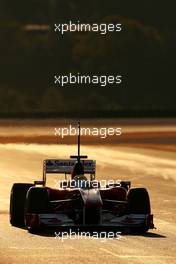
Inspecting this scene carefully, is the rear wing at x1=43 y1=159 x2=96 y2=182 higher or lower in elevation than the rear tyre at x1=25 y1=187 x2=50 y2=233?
higher

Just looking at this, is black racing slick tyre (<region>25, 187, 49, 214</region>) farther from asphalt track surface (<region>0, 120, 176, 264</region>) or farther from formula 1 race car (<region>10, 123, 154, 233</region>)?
asphalt track surface (<region>0, 120, 176, 264</region>)

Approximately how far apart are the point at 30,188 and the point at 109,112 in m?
117

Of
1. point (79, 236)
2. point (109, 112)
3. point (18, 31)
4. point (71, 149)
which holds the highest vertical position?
point (18, 31)

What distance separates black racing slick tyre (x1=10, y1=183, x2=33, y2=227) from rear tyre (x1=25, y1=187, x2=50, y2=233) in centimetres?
156

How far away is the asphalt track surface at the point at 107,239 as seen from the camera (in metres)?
24.3

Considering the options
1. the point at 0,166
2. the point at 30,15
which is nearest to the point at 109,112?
the point at 30,15

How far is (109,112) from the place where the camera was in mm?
145125

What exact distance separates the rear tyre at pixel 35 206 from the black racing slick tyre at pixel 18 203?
156cm

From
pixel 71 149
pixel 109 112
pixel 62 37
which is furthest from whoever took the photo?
pixel 62 37

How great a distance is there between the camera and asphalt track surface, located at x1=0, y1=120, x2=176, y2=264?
24.3 meters

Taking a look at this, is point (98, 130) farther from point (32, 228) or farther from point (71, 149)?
point (32, 228)

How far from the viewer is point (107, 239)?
2731 centimetres

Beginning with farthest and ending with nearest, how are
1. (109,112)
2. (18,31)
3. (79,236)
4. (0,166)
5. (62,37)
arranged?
1. (62,37)
2. (18,31)
3. (109,112)
4. (0,166)
5. (79,236)

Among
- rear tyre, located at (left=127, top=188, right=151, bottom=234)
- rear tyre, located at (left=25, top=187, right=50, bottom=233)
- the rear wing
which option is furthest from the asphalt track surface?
the rear wing
